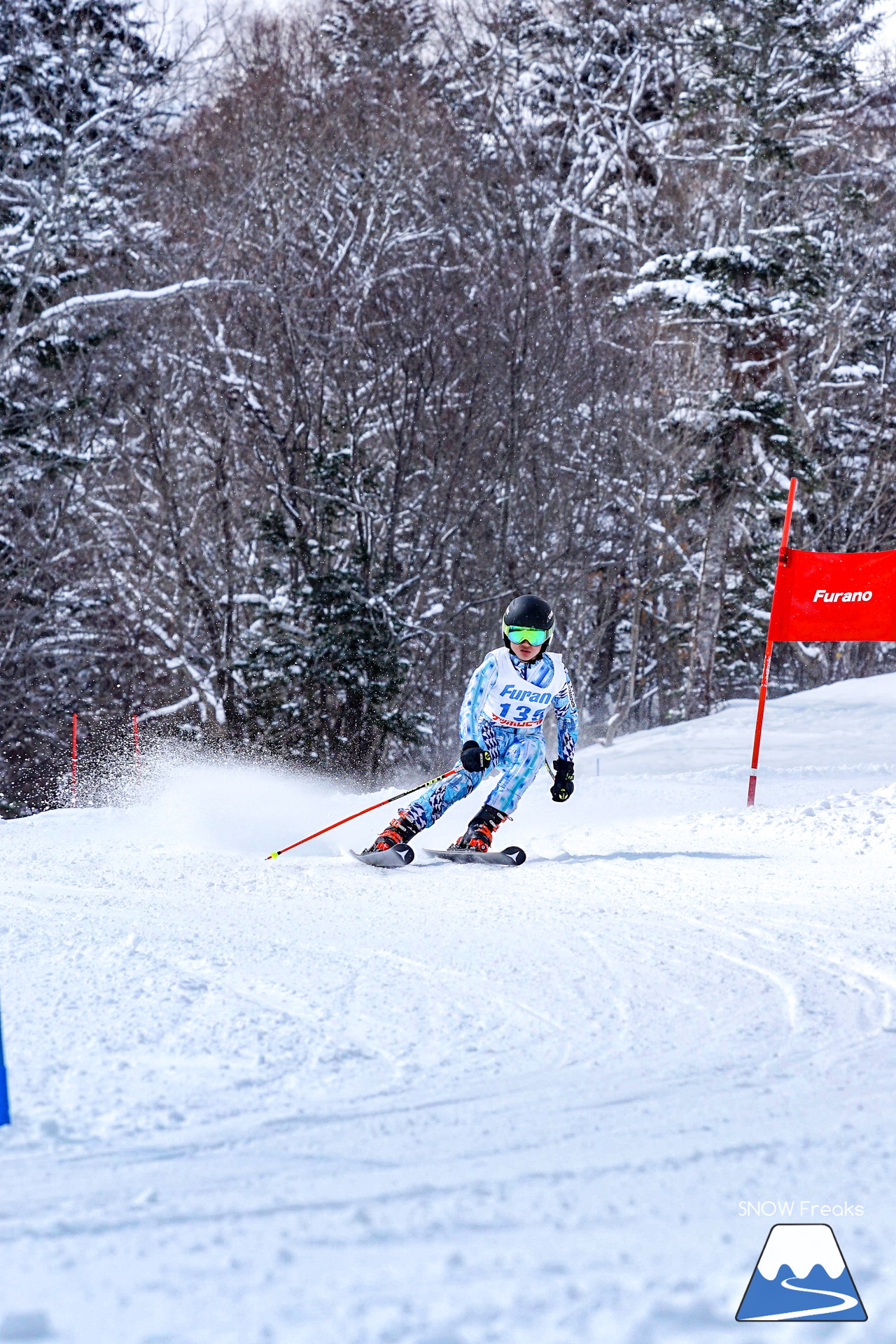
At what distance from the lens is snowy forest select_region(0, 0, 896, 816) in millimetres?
16734

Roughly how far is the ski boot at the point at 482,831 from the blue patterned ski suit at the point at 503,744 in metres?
0.06

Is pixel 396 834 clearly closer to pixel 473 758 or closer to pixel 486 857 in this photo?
pixel 486 857

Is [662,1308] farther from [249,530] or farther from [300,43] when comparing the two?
[300,43]

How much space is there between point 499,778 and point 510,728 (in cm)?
33

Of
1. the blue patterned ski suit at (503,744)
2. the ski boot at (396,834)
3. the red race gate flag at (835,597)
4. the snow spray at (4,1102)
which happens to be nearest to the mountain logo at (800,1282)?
the snow spray at (4,1102)

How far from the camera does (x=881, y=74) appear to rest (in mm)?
21484

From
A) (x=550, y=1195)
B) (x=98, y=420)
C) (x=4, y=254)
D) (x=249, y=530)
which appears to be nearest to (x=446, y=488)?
(x=249, y=530)

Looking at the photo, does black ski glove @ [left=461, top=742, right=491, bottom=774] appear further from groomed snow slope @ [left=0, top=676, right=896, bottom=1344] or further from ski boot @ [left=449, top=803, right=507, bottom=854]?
groomed snow slope @ [left=0, top=676, right=896, bottom=1344]

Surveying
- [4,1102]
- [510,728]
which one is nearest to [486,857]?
[510,728]

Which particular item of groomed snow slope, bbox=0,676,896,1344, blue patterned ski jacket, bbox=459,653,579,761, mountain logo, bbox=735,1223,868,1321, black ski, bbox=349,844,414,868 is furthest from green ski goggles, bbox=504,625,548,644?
mountain logo, bbox=735,1223,868,1321

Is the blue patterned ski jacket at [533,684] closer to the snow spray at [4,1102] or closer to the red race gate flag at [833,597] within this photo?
the red race gate flag at [833,597]

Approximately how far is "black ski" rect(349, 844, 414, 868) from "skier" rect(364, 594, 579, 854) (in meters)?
0.27

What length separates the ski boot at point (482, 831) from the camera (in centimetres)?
721

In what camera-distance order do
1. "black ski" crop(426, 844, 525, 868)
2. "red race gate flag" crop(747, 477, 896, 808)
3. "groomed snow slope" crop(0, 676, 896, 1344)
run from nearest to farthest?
"groomed snow slope" crop(0, 676, 896, 1344)
"black ski" crop(426, 844, 525, 868)
"red race gate flag" crop(747, 477, 896, 808)
